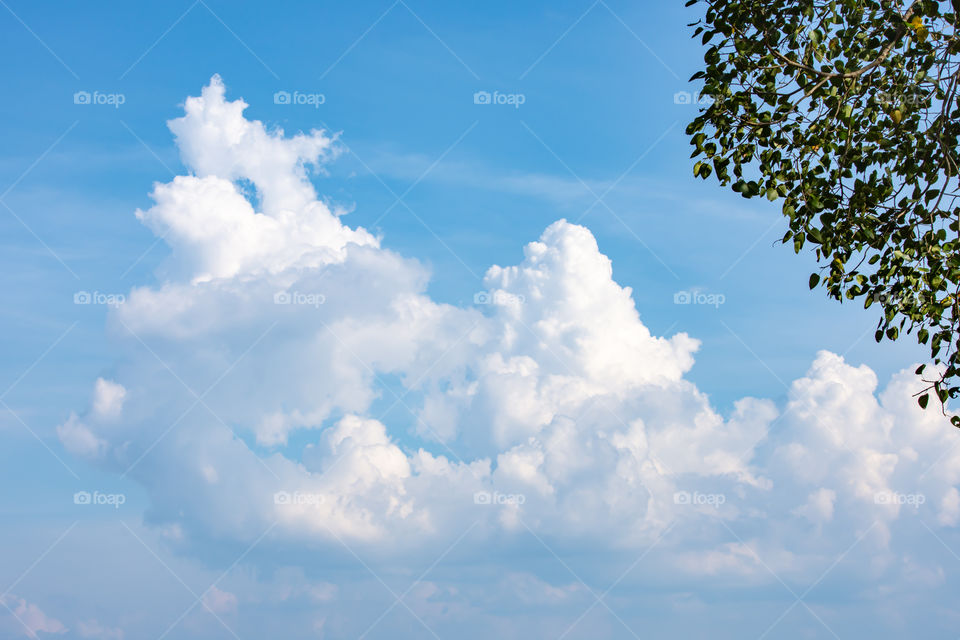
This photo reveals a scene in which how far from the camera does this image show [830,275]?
9398mm

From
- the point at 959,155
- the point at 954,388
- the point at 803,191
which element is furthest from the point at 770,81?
the point at 954,388

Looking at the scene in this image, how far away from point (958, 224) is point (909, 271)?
0.65 meters

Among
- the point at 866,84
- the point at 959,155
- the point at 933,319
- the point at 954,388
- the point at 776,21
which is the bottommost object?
the point at 954,388

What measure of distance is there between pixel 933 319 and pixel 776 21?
3471mm

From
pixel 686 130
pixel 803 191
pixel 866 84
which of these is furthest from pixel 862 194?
pixel 686 130

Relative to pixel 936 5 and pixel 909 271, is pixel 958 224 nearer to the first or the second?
pixel 909 271

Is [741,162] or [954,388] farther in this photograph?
[741,162]

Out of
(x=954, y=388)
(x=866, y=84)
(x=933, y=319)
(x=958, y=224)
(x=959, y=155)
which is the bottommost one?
(x=954, y=388)

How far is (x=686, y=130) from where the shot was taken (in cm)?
961

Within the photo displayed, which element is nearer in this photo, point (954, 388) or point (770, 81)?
point (954, 388)

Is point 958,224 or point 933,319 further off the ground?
point 958,224

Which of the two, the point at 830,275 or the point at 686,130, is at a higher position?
the point at 686,130

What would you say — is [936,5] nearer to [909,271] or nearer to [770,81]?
[770,81]

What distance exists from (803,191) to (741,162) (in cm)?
72
